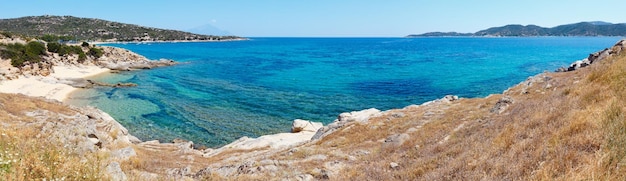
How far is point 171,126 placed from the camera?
32812 mm

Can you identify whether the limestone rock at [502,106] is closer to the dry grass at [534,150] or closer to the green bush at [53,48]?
the dry grass at [534,150]

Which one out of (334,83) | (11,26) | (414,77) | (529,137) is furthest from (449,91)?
(11,26)

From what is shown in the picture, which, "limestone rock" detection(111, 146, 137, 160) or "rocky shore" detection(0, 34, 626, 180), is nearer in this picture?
"rocky shore" detection(0, 34, 626, 180)

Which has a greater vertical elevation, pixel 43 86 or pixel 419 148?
pixel 419 148

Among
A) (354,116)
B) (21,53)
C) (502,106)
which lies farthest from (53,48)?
(502,106)

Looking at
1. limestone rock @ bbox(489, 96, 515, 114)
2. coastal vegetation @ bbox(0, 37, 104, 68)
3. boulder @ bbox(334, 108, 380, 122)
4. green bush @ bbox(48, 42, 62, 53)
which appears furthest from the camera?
green bush @ bbox(48, 42, 62, 53)

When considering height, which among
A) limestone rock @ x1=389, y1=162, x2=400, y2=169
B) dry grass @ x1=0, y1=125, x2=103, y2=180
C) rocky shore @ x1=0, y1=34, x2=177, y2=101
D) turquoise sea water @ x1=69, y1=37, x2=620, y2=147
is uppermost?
dry grass @ x1=0, y1=125, x2=103, y2=180

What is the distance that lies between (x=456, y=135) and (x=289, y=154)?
7.25 metres

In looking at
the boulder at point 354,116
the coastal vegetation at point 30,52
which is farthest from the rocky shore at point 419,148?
the coastal vegetation at point 30,52

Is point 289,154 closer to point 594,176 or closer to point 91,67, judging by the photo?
point 594,176

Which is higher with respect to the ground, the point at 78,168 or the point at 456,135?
the point at 78,168

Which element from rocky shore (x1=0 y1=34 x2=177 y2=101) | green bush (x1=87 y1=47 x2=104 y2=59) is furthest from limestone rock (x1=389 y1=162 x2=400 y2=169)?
green bush (x1=87 y1=47 x2=104 y2=59)

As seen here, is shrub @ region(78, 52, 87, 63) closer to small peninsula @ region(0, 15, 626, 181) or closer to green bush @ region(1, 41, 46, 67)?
green bush @ region(1, 41, 46, 67)

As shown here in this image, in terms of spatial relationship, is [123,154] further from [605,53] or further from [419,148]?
[605,53]
